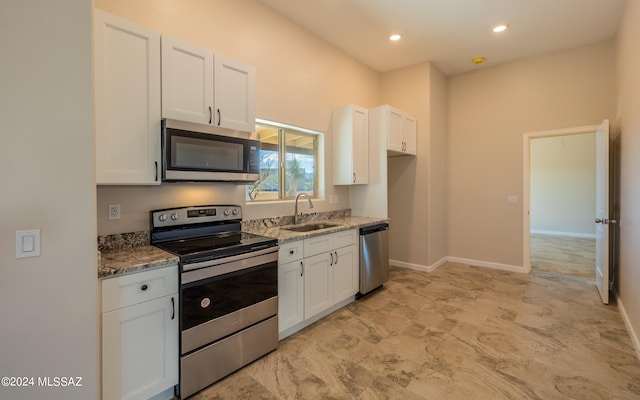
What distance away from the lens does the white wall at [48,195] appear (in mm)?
1236

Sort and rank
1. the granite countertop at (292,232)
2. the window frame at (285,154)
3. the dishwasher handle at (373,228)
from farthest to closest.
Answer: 1. the dishwasher handle at (373,228)
2. the window frame at (285,154)
3. the granite countertop at (292,232)

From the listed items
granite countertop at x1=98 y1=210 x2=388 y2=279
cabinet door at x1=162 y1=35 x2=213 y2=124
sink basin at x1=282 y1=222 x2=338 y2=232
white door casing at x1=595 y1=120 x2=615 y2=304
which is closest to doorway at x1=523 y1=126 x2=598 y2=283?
white door casing at x1=595 y1=120 x2=615 y2=304

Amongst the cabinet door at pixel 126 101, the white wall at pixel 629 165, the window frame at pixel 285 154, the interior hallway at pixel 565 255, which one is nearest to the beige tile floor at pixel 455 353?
the white wall at pixel 629 165

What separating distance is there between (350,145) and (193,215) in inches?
85.6

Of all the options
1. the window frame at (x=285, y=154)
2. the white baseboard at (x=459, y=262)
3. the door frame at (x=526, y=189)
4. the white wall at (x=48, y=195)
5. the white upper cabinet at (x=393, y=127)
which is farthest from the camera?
the white baseboard at (x=459, y=262)

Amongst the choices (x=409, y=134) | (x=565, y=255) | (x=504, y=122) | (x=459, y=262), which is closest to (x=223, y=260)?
Answer: (x=409, y=134)

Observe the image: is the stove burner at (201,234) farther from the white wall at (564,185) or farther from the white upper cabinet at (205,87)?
the white wall at (564,185)

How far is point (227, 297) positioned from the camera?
2.05 metres

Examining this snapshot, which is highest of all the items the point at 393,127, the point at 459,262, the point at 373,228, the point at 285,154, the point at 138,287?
the point at 393,127

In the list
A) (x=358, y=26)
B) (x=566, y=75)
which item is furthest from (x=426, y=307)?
(x=566, y=75)

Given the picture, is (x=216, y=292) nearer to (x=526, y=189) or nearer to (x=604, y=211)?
(x=604, y=211)

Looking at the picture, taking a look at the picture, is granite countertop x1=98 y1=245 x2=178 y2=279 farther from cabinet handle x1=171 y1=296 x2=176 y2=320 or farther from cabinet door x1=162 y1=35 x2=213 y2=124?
cabinet door x1=162 y1=35 x2=213 y2=124

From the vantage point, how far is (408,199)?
4812 millimetres

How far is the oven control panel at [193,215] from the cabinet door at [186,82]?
0.70 m
